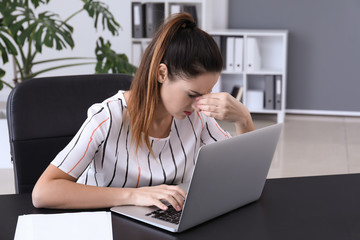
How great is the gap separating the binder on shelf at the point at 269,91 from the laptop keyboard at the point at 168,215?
143 inches

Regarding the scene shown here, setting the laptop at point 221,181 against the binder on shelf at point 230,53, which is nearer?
the laptop at point 221,181

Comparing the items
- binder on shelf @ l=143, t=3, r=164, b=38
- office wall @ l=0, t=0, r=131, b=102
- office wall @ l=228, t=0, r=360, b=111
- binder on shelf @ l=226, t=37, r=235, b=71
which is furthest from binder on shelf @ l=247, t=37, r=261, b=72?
office wall @ l=0, t=0, r=131, b=102

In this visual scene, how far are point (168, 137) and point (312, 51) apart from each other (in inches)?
144

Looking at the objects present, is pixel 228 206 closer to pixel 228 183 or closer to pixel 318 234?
pixel 228 183

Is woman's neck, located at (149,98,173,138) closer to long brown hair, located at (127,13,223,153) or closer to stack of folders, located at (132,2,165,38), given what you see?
long brown hair, located at (127,13,223,153)

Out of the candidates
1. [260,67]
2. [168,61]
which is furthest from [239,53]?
[168,61]

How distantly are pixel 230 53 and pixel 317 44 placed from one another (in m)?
0.79

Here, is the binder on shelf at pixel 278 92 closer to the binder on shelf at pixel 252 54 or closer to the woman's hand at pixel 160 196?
the binder on shelf at pixel 252 54

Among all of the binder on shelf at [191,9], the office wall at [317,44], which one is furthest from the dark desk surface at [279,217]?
the office wall at [317,44]

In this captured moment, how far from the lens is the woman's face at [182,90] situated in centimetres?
139

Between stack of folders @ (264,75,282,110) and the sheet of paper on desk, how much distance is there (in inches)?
145

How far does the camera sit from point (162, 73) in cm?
140

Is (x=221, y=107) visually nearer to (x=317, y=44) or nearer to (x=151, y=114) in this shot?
(x=151, y=114)

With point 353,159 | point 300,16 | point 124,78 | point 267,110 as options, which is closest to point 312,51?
point 300,16
